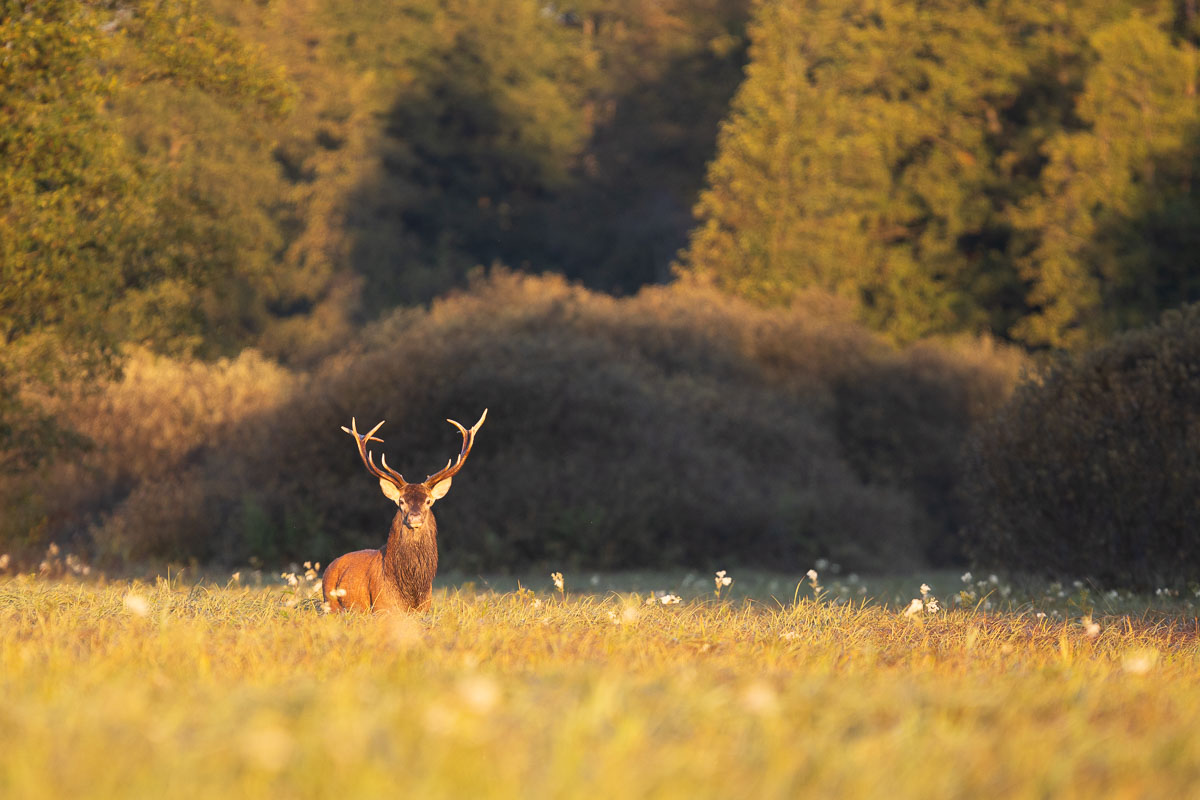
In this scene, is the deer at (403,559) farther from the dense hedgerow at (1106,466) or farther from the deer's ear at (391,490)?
the dense hedgerow at (1106,466)

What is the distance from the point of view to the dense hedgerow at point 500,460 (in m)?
A: 22.0

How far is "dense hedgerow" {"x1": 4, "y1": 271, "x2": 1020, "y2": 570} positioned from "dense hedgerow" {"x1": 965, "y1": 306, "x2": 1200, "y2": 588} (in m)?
6.90

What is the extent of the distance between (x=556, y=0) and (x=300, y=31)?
1373cm

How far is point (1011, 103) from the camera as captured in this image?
42875 mm

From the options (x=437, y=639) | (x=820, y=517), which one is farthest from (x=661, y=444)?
(x=437, y=639)

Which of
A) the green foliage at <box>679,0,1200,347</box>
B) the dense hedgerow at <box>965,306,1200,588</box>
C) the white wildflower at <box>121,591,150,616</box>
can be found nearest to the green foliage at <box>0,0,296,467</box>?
the white wildflower at <box>121,591,150,616</box>

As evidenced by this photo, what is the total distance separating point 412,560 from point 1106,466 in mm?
9716

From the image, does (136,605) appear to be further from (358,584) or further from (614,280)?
(614,280)

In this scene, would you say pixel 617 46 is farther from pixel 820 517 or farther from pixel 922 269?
pixel 820 517

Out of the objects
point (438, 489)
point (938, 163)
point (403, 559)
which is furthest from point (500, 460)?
point (938, 163)

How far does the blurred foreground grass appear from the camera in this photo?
3734mm

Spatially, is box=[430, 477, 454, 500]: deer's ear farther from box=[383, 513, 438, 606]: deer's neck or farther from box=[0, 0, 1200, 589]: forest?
box=[0, 0, 1200, 589]: forest

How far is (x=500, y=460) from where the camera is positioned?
904 inches

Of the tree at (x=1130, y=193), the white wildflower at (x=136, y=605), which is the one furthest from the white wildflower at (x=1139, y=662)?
the tree at (x=1130, y=193)
